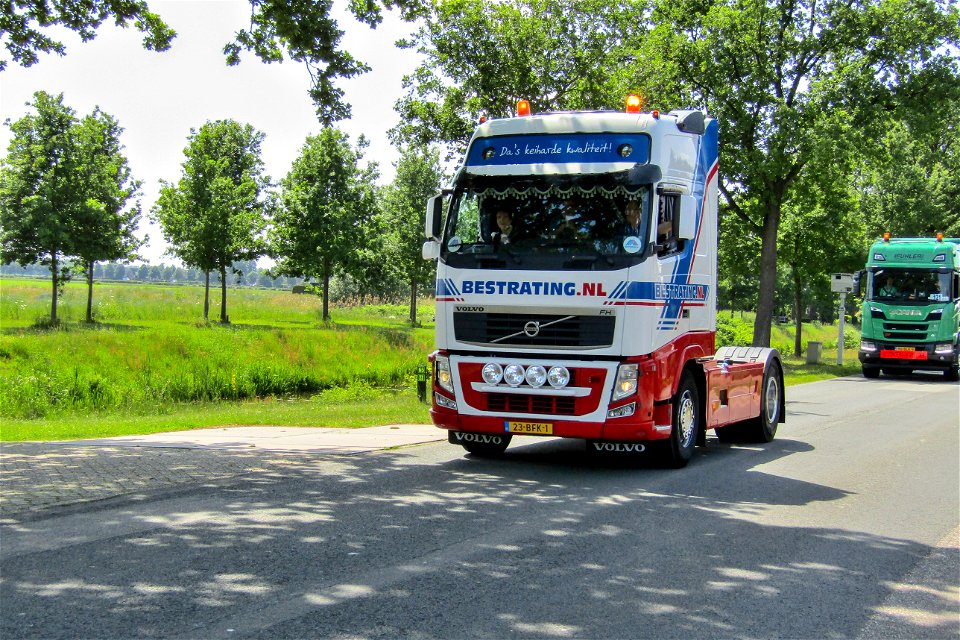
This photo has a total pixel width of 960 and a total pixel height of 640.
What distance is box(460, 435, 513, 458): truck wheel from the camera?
36.0ft

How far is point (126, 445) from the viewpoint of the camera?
11.9 metres

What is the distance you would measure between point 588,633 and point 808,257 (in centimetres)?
3373

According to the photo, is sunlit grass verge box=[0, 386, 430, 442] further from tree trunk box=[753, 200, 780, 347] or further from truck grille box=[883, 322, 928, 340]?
truck grille box=[883, 322, 928, 340]

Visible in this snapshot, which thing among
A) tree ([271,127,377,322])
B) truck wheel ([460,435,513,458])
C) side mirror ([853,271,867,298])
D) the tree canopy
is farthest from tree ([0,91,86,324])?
truck wheel ([460,435,513,458])

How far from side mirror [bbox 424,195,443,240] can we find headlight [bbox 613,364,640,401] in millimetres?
2407

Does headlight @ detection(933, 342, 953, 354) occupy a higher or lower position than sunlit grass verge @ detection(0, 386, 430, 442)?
higher

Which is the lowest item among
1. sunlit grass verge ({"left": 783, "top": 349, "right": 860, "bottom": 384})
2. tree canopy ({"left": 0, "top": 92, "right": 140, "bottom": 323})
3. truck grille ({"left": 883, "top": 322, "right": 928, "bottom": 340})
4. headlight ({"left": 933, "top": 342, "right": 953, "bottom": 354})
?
sunlit grass verge ({"left": 783, "top": 349, "right": 860, "bottom": 384})

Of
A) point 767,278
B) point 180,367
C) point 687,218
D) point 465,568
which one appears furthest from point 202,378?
point 465,568

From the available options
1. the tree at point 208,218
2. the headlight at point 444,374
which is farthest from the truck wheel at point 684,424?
the tree at point 208,218

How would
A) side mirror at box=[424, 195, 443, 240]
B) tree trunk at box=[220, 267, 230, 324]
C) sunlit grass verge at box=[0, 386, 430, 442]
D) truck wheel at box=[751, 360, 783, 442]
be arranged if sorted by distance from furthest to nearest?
1. tree trunk at box=[220, 267, 230, 324]
2. sunlit grass verge at box=[0, 386, 430, 442]
3. truck wheel at box=[751, 360, 783, 442]
4. side mirror at box=[424, 195, 443, 240]

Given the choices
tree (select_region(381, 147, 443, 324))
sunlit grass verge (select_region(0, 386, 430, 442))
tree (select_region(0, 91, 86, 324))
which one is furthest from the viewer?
tree (select_region(381, 147, 443, 324))

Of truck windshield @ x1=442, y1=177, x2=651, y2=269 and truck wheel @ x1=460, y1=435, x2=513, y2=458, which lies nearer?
truck windshield @ x1=442, y1=177, x2=651, y2=269

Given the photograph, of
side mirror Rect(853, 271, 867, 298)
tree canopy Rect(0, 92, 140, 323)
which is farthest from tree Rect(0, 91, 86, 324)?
side mirror Rect(853, 271, 867, 298)

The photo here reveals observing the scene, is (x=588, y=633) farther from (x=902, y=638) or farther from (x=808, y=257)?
(x=808, y=257)
